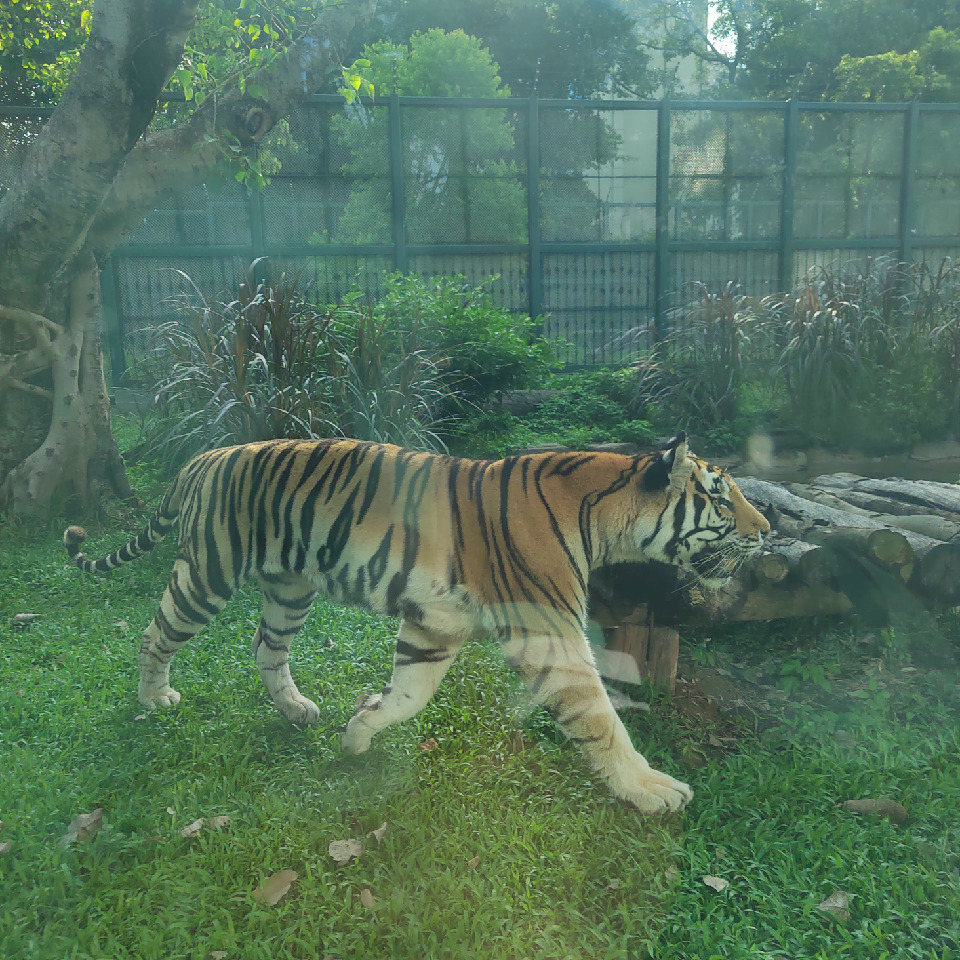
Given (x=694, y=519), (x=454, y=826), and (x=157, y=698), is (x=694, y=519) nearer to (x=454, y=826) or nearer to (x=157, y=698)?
(x=454, y=826)

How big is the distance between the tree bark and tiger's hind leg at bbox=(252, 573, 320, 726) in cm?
252

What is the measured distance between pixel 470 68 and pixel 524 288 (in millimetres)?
6475

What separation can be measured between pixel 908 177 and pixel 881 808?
11188 millimetres

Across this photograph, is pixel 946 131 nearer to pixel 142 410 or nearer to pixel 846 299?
pixel 846 299

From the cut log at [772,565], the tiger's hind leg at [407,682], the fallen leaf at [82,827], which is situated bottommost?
the fallen leaf at [82,827]

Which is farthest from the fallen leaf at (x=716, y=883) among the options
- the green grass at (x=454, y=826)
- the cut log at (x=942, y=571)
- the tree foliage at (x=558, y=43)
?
the tree foliage at (x=558, y=43)

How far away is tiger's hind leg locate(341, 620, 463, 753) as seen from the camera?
2.62 meters

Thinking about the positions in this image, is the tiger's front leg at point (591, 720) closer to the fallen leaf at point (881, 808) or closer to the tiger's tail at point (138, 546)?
the fallen leaf at point (881, 808)

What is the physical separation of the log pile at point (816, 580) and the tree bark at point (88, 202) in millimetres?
3025

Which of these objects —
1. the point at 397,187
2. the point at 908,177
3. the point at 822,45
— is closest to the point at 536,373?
the point at 397,187

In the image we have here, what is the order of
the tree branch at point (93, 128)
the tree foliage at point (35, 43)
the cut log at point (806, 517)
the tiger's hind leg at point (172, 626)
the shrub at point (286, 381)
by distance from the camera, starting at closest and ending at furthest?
the tiger's hind leg at point (172, 626) → the cut log at point (806, 517) → the tree branch at point (93, 128) → the shrub at point (286, 381) → the tree foliage at point (35, 43)

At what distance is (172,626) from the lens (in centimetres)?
296

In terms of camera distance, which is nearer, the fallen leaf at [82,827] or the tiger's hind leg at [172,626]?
the fallen leaf at [82,827]

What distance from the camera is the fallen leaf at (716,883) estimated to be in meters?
2.26
